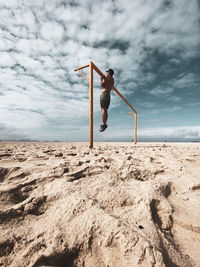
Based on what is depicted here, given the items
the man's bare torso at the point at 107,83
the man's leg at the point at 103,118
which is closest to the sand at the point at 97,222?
the man's leg at the point at 103,118

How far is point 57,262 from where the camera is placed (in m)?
0.61

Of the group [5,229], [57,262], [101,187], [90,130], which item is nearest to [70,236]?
[57,262]

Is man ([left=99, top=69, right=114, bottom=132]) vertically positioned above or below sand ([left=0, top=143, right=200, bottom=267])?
above

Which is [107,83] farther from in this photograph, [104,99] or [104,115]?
[104,115]

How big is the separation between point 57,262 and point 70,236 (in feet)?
0.36

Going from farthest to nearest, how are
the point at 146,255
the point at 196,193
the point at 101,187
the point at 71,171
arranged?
the point at 71,171, the point at 196,193, the point at 101,187, the point at 146,255

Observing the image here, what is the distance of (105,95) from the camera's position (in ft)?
15.8

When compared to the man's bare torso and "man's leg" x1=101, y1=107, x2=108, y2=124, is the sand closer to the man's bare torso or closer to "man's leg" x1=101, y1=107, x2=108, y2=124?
"man's leg" x1=101, y1=107, x2=108, y2=124

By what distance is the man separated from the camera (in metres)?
4.81

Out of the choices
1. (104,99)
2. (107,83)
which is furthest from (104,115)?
(107,83)

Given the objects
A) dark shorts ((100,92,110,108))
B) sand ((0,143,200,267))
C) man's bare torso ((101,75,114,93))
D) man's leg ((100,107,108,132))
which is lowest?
sand ((0,143,200,267))

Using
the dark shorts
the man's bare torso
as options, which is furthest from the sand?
the man's bare torso

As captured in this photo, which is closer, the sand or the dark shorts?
the sand

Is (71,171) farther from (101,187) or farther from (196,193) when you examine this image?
(196,193)
